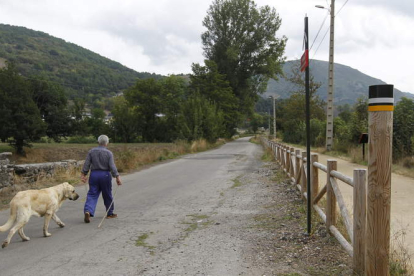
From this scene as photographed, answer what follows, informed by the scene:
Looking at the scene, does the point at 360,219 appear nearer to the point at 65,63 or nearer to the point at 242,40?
the point at 242,40

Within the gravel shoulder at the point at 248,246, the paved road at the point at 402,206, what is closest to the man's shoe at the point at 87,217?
the gravel shoulder at the point at 248,246

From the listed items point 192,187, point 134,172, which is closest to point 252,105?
point 134,172

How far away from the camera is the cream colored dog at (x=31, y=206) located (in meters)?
5.60

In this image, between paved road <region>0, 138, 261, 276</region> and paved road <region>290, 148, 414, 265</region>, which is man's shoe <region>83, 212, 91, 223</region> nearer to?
paved road <region>0, 138, 261, 276</region>

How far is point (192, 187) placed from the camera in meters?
12.0

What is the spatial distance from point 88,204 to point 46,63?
154642 millimetres

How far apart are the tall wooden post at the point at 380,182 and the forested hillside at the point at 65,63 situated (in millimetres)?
126455

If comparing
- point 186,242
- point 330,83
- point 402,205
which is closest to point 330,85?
point 330,83

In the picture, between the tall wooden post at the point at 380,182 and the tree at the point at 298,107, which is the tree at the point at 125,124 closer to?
the tree at the point at 298,107

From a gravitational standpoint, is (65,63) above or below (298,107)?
above

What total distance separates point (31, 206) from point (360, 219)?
4.94m

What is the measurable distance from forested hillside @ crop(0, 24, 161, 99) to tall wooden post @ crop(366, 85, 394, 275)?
12645 centimetres

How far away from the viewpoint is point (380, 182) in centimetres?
349

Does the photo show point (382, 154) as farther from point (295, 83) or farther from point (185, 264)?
point (295, 83)
